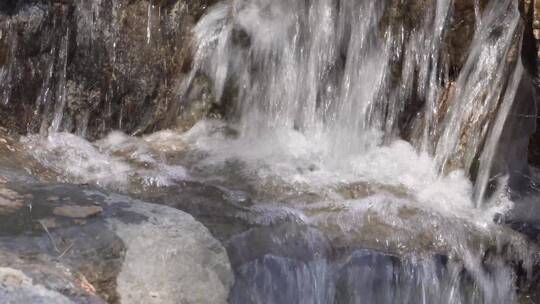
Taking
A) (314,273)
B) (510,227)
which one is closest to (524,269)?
(510,227)

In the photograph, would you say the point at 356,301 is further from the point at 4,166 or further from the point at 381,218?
the point at 4,166

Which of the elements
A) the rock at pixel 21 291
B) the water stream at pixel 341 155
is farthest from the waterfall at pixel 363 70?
the rock at pixel 21 291

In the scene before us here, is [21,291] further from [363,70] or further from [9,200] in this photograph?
[363,70]

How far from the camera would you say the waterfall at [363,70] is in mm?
4898

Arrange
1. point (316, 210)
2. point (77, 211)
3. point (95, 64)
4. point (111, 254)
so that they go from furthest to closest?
point (95, 64) → point (316, 210) → point (77, 211) → point (111, 254)

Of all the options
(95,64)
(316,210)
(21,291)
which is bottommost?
(21,291)

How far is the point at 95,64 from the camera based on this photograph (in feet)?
17.8

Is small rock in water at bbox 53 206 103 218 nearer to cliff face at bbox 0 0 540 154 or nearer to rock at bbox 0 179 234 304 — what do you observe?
rock at bbox 0 179 234 304

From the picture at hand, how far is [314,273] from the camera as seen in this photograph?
12.4 feet

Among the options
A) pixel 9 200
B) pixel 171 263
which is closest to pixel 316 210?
pixel 171 263

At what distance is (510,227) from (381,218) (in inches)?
26.0

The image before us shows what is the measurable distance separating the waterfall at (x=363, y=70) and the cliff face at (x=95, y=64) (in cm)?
20

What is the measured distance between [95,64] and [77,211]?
6.71 feet

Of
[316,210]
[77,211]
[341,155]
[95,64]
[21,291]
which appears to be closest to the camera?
[21,291]
